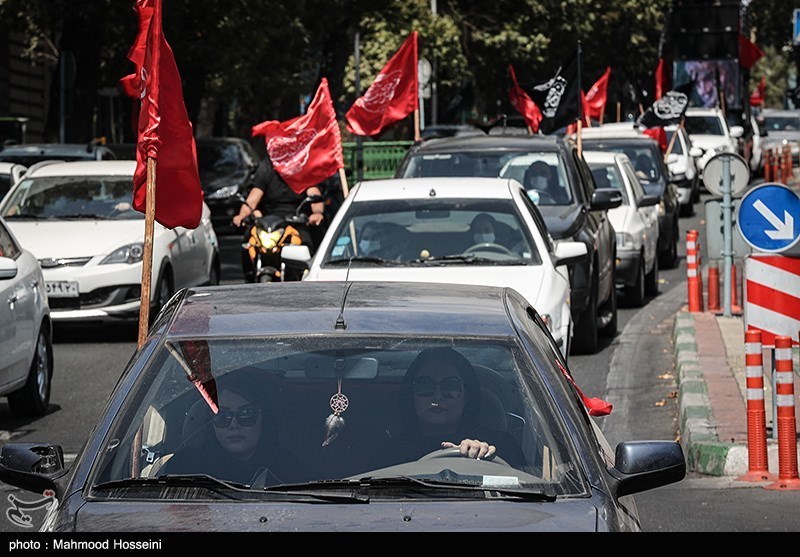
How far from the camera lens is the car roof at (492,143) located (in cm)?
1512

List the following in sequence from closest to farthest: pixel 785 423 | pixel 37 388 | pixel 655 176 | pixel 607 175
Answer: pixel 785 423
pixel 37 388
pixel 607 175
pixel 655 176

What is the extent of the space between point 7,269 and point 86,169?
23.3 feet

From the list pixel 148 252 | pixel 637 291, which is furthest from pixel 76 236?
pixel 148 252

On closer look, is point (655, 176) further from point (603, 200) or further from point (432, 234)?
point (432, 234)

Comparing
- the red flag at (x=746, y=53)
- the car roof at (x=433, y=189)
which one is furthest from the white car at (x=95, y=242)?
the red flag at (x=746, y=53)

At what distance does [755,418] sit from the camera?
371 inches

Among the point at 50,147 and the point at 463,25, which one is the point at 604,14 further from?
the point at 50,147

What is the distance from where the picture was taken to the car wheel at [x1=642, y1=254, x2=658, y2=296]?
20.3m

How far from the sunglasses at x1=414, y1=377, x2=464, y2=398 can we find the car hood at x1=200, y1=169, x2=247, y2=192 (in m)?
26.0

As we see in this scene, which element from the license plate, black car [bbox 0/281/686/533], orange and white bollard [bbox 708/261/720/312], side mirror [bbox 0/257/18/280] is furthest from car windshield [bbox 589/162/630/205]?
black car [bbox 0/281/686/533]

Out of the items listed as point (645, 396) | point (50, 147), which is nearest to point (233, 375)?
point (645, 396)

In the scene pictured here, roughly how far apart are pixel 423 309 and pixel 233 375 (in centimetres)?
64

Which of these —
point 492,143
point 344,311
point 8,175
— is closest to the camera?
point 344,311

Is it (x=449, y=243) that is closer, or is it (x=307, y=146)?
(x=449, y=243)
